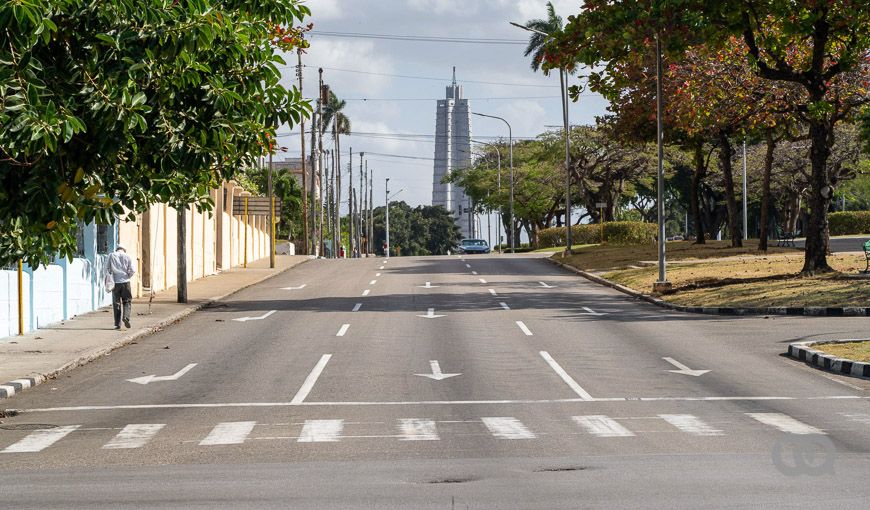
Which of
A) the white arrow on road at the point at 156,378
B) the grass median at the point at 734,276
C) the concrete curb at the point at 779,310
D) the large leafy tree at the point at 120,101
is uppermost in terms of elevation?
the large leafy tree at the point at 120,101

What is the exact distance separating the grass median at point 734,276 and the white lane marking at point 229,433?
60.4 feet

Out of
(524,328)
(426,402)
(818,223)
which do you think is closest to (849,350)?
(524,328)

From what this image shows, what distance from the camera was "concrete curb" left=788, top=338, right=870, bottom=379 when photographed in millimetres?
17750

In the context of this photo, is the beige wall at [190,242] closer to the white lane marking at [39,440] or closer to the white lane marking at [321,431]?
the white lane marking at [39,440]

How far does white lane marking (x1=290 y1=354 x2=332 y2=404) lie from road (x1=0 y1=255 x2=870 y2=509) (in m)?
0.04

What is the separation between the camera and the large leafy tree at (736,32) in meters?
29.8

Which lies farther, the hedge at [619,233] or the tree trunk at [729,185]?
the hedge at [619,233]

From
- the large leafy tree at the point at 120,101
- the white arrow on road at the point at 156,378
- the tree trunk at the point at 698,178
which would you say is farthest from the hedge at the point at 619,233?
the large leafy tree at the point at 120,101

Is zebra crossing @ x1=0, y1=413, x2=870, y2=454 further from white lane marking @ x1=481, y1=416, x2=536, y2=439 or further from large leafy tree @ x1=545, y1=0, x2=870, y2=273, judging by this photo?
large leafy tree @ x1=545, y1=0, x2=870, y2=273

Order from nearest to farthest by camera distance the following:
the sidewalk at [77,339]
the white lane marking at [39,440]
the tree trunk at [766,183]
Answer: the white lane marking at [39,440] → the sidewalk at [77,339] → the tree trunk at [766,183]

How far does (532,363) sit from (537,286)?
67.9 ft

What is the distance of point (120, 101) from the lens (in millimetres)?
13016

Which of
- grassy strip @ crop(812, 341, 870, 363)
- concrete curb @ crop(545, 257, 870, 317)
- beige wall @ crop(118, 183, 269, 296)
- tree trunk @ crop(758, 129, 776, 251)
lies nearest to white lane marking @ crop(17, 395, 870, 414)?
grassy strip @ crop(812, 341, 870, 363)

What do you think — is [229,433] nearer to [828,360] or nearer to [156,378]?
[156,378]
